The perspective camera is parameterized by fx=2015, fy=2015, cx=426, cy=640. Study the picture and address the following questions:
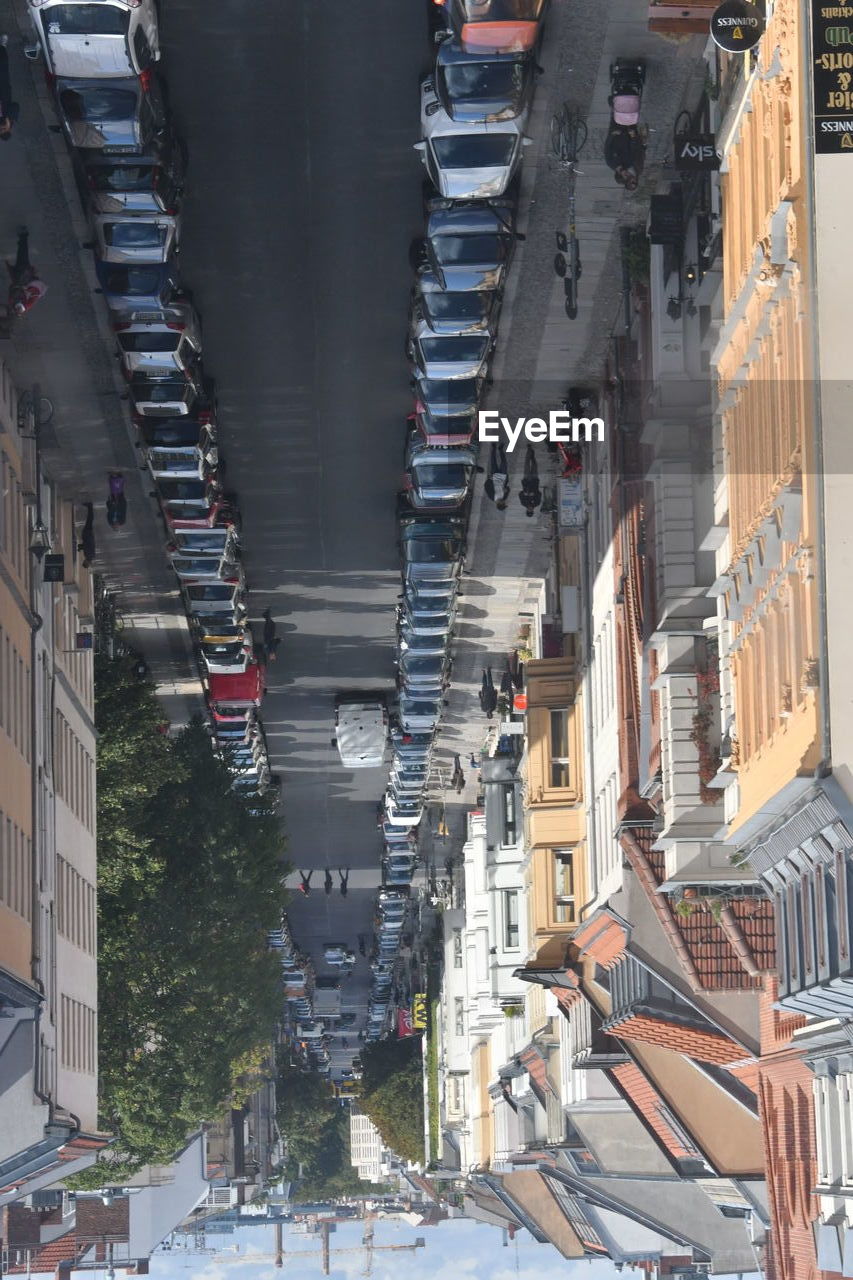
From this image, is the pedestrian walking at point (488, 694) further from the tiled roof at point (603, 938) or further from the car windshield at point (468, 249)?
the car windshield at point (468, 249)

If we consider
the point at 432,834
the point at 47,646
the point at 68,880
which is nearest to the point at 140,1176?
the point at 432,834

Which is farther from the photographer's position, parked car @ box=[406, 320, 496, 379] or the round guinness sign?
parked car @ box=[406, 320, 496, 379]

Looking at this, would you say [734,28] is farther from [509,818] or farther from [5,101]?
[509,818]

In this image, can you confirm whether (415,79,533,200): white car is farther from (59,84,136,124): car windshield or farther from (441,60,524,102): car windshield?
(59,84,136,124): car windshield

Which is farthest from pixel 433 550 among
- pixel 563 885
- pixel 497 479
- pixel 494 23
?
pixel 494 23

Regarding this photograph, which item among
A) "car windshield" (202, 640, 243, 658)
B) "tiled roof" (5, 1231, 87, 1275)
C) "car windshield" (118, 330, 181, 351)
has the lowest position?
"tiled roof" (5, 1231, 87, 1275)

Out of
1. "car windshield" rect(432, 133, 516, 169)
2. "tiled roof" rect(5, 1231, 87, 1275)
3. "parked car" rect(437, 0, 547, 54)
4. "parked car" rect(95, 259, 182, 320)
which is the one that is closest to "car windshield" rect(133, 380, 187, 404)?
"parked car" rect(95, 259, 182, 320)

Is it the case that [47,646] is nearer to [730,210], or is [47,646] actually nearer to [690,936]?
[690,936]

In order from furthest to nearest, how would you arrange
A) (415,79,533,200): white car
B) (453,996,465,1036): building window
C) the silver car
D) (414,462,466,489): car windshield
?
(453,996,465,1036): building window < (414,462,466,489): car windshield < the silver car < (415,79,533,200): white car
